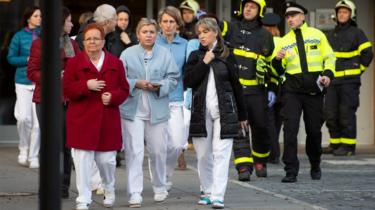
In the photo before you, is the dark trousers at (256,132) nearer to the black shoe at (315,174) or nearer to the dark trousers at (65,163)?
the black shoe at (315,174)

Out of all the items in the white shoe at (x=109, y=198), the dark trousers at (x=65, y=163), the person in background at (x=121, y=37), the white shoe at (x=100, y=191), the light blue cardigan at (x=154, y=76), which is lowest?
the white shoe at (x=100, y=191)

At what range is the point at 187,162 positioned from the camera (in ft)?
50.0

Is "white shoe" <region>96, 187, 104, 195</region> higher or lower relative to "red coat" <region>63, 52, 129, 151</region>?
lower

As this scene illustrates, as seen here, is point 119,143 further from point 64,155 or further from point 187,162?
point 187,162

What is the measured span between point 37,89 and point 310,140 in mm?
3614

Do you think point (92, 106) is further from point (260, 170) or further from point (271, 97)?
point (271, 97)

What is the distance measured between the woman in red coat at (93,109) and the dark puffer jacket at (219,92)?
0.75 metres

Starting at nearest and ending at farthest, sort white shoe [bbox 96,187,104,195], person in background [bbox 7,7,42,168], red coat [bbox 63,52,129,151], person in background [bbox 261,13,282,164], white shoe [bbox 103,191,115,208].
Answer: red coat [bbox 63,52,129,151] < white shoe [bbox 103,191,115,208] < white shoe [bbox 96,187,104,195] < person in background [bbox 7,7,42,168] < person in background [bbox 261,13,282,164]

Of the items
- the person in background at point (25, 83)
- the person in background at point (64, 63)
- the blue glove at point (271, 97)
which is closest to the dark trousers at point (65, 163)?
the person in background at point (64, 63)

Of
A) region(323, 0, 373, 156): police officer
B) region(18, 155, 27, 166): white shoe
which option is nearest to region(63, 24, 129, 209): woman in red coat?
region(18, 155, 27, 166): white shoe

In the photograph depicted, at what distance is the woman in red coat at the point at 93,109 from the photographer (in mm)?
9820

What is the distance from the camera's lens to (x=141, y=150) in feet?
34.1

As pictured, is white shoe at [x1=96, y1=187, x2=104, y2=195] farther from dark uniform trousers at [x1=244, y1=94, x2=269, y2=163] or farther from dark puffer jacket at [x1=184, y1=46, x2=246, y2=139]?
dark uniform trousers at [x1=244, y1=94, x2=269, y2=163]

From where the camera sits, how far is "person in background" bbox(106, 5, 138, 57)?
12998mm
